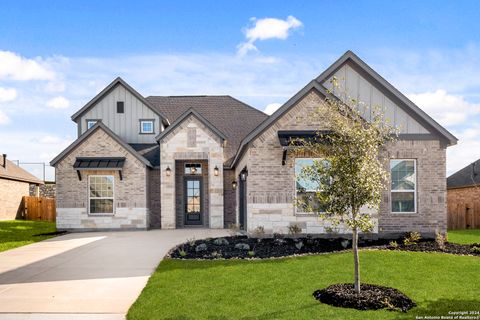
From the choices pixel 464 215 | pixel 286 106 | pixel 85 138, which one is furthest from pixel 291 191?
pixel 464 215

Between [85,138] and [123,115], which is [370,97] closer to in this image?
[85,138]

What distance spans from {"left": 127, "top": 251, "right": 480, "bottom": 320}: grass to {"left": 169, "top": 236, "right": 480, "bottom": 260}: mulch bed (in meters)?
0.94

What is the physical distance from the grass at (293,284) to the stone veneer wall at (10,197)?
25.9m

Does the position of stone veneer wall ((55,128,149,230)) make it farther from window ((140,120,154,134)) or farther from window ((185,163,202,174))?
window ((140,120,154,134))

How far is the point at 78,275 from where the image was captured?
11.2 meters

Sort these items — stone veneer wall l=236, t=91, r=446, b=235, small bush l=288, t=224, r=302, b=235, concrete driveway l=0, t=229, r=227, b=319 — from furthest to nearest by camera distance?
stone veneer wall l=236, t=91, r=446, b=235 → small bush l=288, t=224, r=302, b=235 → concrete driveway l=0, t=229, r=227, b=319

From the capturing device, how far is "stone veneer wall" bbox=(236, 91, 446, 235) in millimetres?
16203

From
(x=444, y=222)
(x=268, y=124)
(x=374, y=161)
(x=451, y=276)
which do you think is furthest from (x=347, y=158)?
(x=444, y=222)

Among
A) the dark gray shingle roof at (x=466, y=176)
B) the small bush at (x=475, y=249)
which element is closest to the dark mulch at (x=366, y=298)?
the small bush at (x=475, y=249)

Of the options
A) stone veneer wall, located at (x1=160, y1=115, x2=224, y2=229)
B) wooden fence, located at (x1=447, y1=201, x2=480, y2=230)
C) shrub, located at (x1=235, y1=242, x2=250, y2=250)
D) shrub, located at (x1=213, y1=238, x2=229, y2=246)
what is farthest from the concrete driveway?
wooden fence, located at (x1=447, y1=201, x2=480, y2=230)

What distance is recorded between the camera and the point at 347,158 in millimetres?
8539

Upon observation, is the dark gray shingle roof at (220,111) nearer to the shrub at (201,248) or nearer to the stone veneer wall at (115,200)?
the stone veneer wall at (115,200)

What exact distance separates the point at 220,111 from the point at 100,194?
8.81 metres

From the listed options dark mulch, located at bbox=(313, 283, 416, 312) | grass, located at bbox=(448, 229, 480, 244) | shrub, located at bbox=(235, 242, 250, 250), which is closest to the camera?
dark mulch, located at bbox=(313, 283, 416, 312)
